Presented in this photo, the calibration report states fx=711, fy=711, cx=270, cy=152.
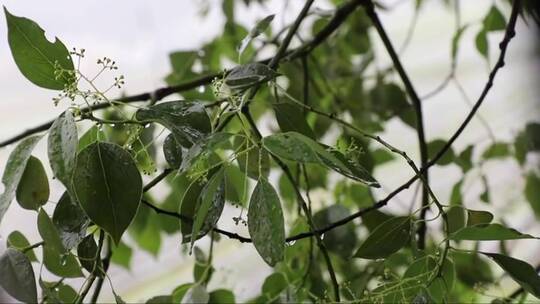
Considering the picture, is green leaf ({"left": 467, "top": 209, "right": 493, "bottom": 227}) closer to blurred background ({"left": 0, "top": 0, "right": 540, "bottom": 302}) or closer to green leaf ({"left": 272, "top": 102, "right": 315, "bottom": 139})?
green leaf ({"left": 272, "top": 102, "right": 315, "bottom": 139})

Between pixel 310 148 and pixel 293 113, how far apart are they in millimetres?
97

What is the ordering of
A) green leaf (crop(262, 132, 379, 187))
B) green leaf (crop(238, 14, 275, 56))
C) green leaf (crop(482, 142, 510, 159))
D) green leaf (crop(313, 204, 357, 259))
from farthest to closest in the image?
green leaf (crop(482, 142, 510, 159))
green leaf (crop(313, 204, 357, 259))
green leaf (crop(238, 14, 275, 56))
green leaf (crop(262, 132, 379, 187))

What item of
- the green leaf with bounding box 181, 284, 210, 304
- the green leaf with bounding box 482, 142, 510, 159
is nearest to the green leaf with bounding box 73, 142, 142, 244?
the green leaf with bounding box 181, 284, 210, 304

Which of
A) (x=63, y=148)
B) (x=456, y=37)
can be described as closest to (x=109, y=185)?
(x=63, y=148)

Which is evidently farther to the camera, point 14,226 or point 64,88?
point 14,226

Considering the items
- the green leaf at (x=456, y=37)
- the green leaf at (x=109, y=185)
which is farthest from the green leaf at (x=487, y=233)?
the green leaf at (x=456, y=37)

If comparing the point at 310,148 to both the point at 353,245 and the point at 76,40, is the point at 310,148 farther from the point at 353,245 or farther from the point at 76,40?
the point at 76,40

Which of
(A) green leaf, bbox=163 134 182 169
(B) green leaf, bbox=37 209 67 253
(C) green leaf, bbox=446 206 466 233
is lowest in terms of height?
(B) green leaf, bbox=37 209 67 253

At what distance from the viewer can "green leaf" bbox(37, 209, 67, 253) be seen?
27cm

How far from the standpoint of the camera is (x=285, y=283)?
423 mm

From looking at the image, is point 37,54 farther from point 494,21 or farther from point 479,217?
point 494,21

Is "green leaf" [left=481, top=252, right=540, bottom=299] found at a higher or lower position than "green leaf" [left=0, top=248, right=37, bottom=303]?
lower

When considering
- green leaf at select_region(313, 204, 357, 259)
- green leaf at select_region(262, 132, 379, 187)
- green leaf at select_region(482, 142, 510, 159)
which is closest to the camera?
green leaf at select_region(262, 132, 379, 187)

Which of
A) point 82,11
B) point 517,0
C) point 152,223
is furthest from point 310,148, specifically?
point 82,11
